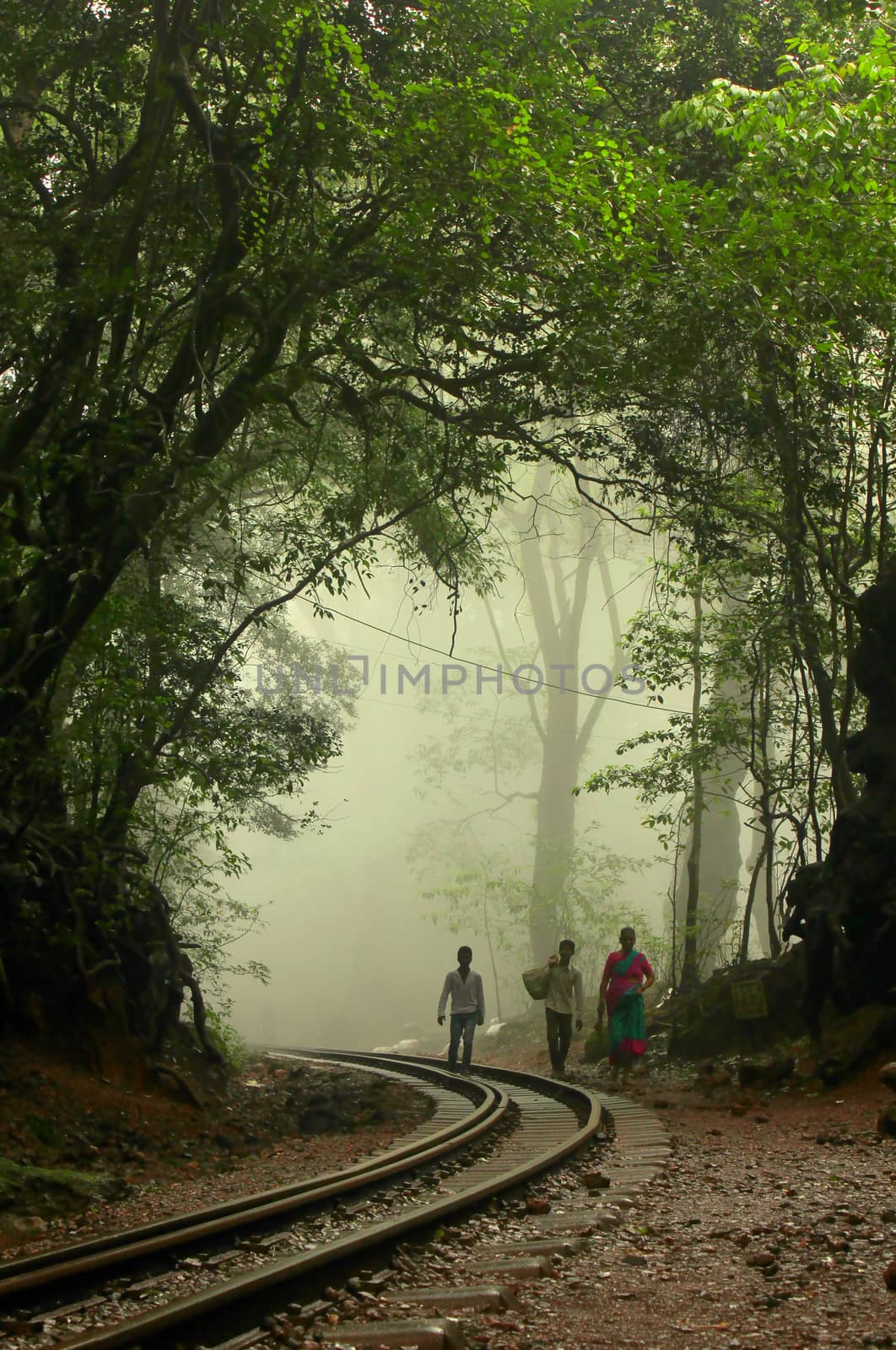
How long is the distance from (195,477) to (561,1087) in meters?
7.67

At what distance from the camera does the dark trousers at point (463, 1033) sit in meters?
14.7

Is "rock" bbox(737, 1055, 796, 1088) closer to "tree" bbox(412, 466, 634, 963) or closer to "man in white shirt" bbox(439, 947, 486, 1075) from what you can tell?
"man in white shirt" bbox(439, 947, 486, 1075)

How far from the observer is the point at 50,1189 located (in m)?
6.92

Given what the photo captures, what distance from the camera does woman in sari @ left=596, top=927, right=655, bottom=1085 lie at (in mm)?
13422

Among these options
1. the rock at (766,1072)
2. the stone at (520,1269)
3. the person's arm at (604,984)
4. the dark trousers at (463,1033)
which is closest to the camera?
the stone at (520,1269)

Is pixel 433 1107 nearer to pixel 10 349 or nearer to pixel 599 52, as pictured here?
pixel 10 349

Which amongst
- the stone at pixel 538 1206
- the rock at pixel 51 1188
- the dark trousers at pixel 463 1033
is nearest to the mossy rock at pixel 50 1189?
the rock at pixel 51 1188

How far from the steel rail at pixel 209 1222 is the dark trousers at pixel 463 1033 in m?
5.56

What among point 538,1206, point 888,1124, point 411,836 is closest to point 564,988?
point 888,1124

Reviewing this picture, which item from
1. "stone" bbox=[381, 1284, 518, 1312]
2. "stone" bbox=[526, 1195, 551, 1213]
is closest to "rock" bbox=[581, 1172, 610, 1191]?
"stone" bbox=[526, 1195, 551, 1213]

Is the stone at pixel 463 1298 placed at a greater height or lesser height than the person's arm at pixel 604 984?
lesser

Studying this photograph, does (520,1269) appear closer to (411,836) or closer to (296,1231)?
(296,1231)

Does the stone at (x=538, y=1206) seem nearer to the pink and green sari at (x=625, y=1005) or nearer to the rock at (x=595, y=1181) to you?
the rock at (x=595, y=1181)

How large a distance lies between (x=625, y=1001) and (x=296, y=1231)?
876cm
